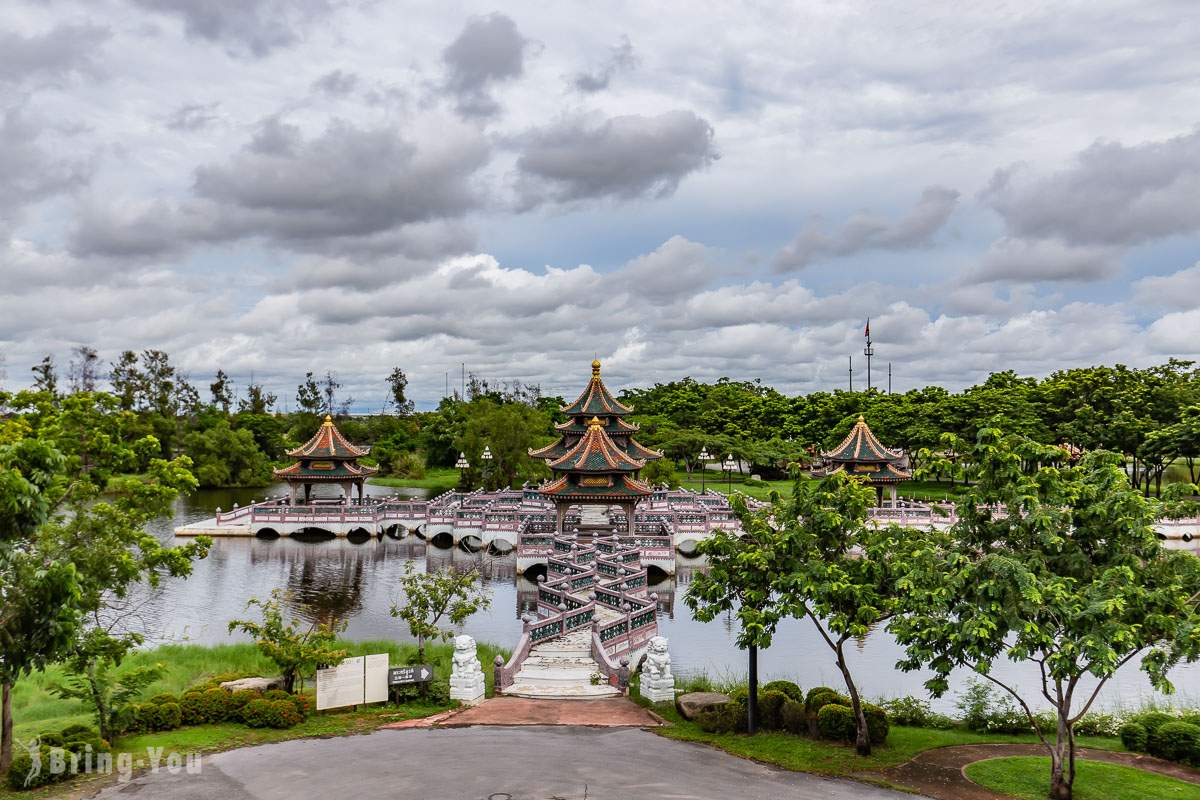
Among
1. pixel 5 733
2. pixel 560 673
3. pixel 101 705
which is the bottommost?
pixel 560 673

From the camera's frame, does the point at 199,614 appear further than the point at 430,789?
Yes

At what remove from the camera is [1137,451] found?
60000 millimetres

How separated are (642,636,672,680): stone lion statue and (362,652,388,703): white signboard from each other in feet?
23.2

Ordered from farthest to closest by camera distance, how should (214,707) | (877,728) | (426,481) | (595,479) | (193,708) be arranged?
(426,481)
(595,479)
(214,707)
(193,708)
(877,728)

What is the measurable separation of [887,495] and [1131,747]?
6139 cm

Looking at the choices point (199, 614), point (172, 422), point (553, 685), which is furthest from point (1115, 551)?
point (172, 422)

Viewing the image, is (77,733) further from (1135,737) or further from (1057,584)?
(1135,737)

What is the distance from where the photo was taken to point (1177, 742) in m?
17.0

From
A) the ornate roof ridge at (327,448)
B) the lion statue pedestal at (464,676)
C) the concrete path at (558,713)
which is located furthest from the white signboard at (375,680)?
the ornate roof ridge at (327,448)

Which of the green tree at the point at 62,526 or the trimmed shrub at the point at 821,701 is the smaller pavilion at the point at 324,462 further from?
the trimmed shrub at the point at 821,701

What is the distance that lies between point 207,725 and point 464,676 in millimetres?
6198

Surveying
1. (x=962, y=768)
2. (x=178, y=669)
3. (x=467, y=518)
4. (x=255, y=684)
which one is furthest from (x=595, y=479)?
(x=962, y=768)

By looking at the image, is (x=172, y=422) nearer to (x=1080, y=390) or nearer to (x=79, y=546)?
(x=79, y=546)

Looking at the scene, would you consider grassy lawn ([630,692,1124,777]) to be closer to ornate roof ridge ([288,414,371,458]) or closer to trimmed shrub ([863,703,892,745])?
trimmed shrub ([863,703,892,745])
